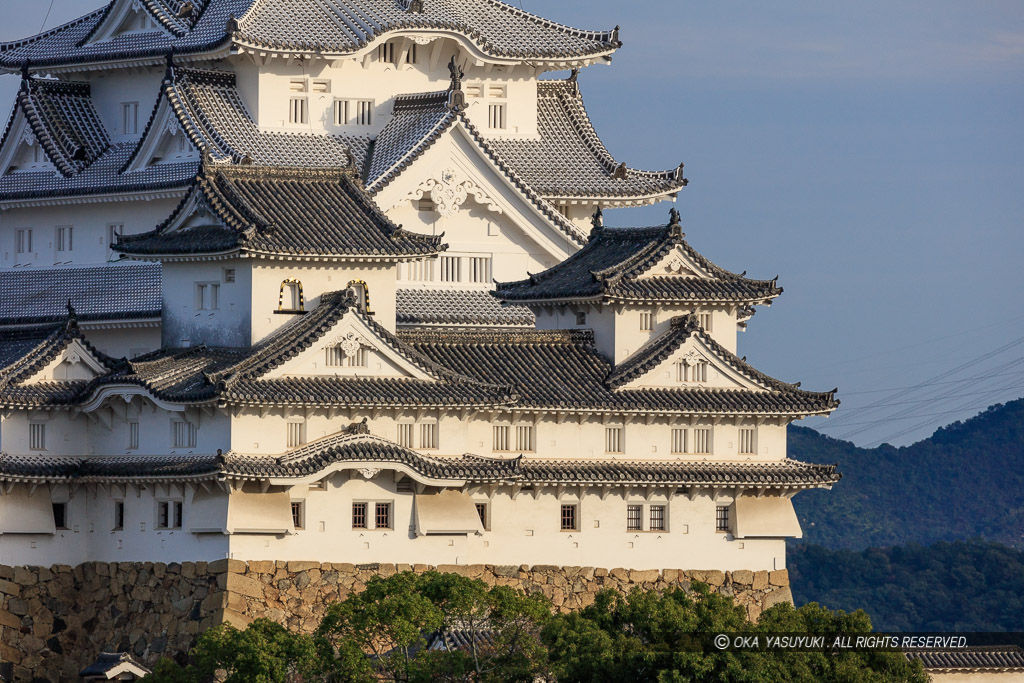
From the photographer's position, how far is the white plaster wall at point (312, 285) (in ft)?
167

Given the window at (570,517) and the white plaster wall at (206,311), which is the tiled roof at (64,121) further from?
the window at (570,517)

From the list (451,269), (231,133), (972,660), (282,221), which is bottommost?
(972,660)

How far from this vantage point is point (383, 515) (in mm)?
50312

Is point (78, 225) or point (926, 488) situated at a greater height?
point (78, 225)

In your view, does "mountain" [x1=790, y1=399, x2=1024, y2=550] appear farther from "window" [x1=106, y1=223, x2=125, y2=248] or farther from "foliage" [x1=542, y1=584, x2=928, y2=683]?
"foliage" [x1=542, y1=584, x2=928, y2=683]

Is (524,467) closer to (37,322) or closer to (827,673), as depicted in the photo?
(827,673)

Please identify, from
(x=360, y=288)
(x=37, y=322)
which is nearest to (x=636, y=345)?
(x=360, y=288)

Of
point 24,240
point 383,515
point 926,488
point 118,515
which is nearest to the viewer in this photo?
point 383,515

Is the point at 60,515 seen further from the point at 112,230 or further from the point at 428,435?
the point at 112,230

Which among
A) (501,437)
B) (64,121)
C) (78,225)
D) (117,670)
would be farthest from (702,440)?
(64,121)

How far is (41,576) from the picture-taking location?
52062 mm

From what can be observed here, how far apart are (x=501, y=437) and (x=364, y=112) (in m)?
14.0

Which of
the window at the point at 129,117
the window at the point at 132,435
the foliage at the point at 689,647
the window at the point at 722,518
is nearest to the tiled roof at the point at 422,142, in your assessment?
the window at the point at 129,117

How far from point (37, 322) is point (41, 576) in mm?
10098
